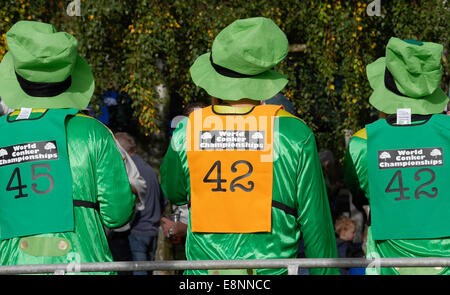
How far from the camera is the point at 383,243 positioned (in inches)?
128

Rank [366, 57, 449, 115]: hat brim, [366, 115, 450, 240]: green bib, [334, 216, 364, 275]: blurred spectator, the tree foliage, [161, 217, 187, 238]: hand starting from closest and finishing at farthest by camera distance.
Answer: [366, 115, 450, 240]: green bib, [366, 57, 449, 115]: hat brim, [161, 217, 187, 238]: hand, [334, 216, 364, 275]: blurred spectator, the tree foliage

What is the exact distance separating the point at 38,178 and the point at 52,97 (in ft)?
1.10

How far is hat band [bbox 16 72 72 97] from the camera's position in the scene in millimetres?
2984

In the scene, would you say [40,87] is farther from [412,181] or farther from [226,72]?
[412,181]

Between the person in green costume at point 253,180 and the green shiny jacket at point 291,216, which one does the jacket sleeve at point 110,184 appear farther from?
the green shiny jacket at point 291,216

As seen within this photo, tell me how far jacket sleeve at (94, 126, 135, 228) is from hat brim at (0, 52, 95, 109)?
18cm

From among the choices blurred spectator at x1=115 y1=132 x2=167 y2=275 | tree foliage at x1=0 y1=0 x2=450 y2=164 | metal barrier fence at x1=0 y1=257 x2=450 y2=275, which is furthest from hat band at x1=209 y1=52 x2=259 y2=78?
tree foliage at x1=0 y1=0 x2=450 y2=164

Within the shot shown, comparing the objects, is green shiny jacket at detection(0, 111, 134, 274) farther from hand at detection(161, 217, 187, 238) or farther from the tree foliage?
the tree foliage

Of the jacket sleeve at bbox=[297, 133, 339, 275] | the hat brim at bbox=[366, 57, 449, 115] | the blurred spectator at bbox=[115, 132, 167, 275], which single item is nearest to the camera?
the jacket sleeve at bbox=[297, 133, 339, 275]

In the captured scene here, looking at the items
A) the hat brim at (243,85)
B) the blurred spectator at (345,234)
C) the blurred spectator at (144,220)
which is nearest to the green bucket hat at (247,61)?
the hat brim at (243,85)

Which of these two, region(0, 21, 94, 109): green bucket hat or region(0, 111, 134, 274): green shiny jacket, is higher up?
region(0, 21, 94, 109): green bucket hat

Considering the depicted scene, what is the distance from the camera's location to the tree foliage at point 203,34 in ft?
25.4

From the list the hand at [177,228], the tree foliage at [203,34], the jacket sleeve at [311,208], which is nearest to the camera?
the jacket sleeve at [311,208]

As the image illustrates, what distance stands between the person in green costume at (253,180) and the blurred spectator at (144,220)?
3572 mm
